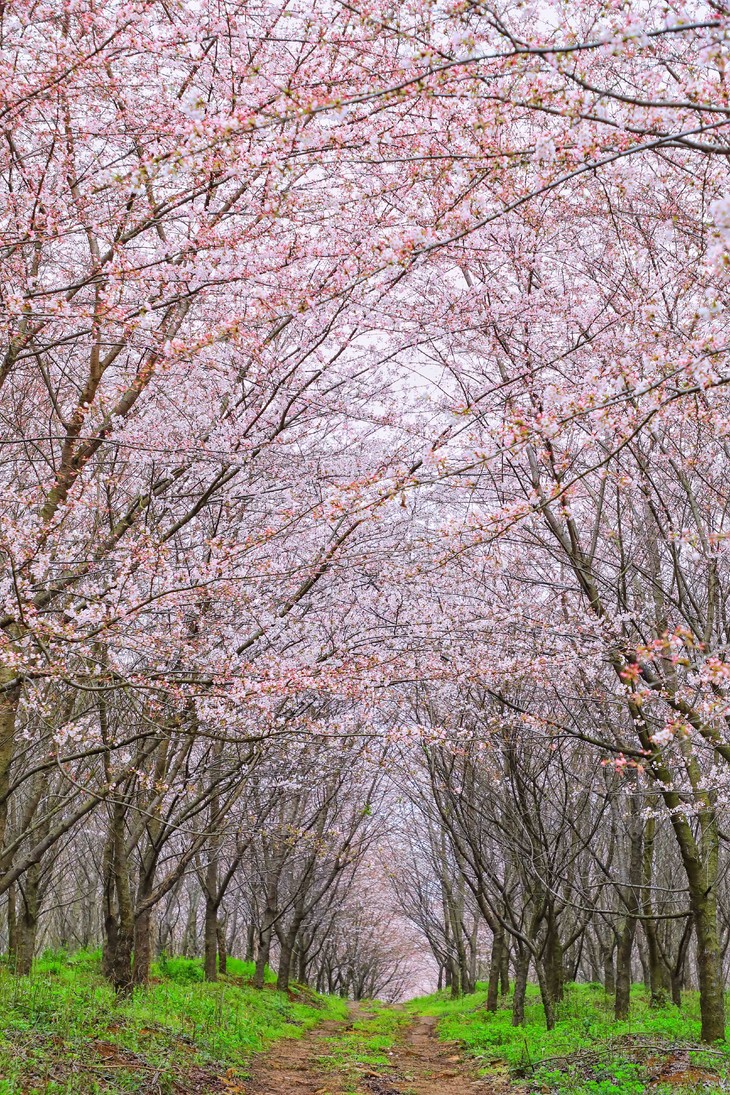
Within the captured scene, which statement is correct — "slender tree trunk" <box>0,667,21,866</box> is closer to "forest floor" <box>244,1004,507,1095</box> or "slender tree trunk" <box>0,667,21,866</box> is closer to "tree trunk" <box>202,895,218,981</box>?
"forest floor" <box>244,1004,507,1095</box>

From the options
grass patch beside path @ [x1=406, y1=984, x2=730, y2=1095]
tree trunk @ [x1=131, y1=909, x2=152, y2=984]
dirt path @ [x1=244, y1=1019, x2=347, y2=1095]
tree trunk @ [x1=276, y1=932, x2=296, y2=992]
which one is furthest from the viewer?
tree trunk @ [x1=276, y1=932, x2=296, y2=992]

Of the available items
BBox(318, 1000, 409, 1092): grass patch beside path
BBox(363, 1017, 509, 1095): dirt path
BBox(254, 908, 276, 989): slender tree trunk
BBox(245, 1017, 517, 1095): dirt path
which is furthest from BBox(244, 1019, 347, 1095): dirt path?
BBox(254, 908, 276, 989): slender tree trunk

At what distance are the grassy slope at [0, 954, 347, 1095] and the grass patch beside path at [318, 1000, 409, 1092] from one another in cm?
91

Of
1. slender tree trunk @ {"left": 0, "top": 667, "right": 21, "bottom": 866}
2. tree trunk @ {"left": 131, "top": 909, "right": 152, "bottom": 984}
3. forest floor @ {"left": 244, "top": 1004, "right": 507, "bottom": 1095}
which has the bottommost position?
forest floor @ {"left": 244, "top": 1004, "right": 507, "bottom": 1095}

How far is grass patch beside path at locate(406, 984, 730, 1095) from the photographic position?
6.55 meters

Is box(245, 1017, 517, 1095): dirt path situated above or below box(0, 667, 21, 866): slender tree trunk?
below

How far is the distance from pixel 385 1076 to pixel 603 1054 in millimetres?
2796

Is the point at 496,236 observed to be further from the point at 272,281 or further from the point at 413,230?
the point at 413,230

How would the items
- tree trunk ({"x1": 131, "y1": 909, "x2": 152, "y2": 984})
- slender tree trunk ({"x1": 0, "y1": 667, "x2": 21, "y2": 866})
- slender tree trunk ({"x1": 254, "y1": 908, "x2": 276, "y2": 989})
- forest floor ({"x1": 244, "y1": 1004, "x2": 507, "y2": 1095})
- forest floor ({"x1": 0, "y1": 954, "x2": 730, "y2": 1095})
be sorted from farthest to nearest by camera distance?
slender tree trunk ({"x1": 254, "y1": 908, "x2": 276, "y2": 989}) < tree trunk ({"x1": 131, "y1": 909, "x2": 152, "y2": 984}) < forest floor ({"x1": 244, "y1": 1004, "x2": 507, "y2": 1095}) < forest floor ({"x1": 0, "y1": 954, "x2": 730, "y2": 1095}) < slender tree trunk ({"x1": 0, "y1": 667, "x2": 21, "y2": 866})

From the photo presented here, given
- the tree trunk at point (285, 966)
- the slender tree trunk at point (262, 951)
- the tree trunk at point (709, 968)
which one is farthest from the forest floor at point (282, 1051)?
the tree trunk at point (285, 966)

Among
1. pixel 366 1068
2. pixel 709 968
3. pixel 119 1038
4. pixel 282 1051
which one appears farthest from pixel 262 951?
pixel 709 968

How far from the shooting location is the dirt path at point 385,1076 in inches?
322

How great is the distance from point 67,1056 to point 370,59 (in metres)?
7.24

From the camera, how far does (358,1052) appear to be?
11656 millimetres
